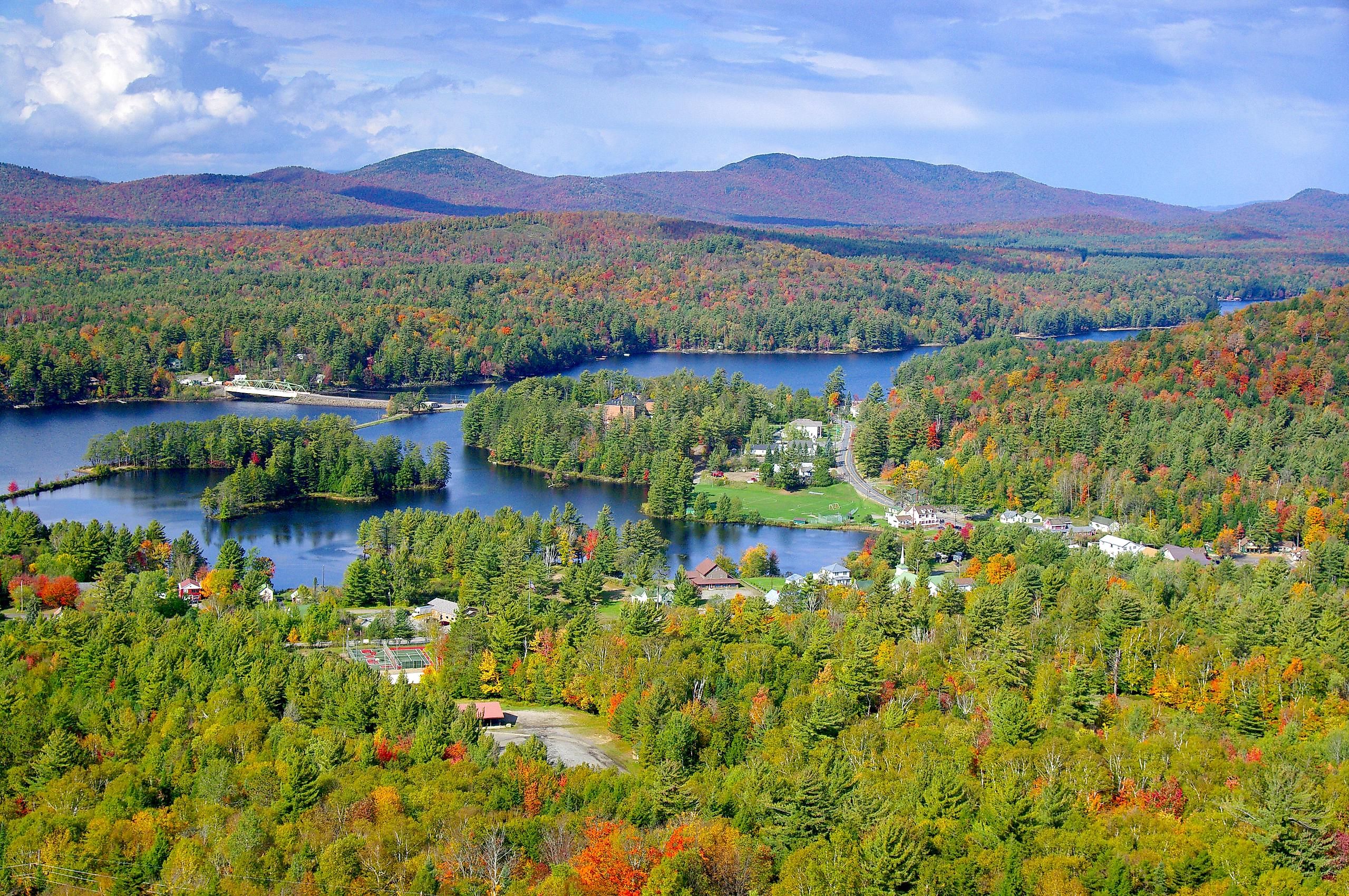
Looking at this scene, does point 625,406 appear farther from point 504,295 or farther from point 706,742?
point 504,295

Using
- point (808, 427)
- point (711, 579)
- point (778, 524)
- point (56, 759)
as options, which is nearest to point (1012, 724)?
point (711, 579)

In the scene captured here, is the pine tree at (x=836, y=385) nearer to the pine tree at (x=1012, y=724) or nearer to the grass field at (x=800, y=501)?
the grass field at (x=800, y=501)

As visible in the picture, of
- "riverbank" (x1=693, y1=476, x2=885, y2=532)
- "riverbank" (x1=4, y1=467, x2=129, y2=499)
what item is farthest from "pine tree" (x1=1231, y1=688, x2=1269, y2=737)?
"riverbank" (x1=4, y1=467, x2=129, y2=499)

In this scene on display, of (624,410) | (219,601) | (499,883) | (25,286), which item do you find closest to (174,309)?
(25,286)

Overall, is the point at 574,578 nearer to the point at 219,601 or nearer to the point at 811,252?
the point at 219,601

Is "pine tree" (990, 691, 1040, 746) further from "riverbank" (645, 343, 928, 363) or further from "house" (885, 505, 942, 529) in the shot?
"riverbank" (645, 343, 928, 363)

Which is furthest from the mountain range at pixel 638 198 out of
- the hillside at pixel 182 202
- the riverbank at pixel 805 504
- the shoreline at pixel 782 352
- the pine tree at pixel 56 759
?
the pine tree at pixel 56 759
